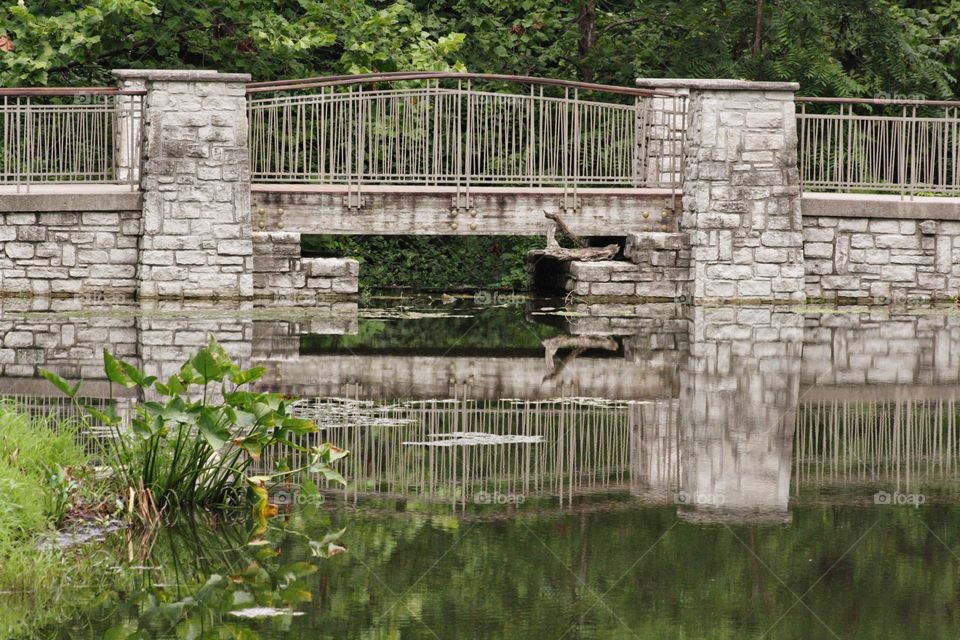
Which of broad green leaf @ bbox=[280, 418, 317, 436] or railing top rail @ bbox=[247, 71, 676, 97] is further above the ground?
railing top rail @ bbox=[247, 71, 676, 97]

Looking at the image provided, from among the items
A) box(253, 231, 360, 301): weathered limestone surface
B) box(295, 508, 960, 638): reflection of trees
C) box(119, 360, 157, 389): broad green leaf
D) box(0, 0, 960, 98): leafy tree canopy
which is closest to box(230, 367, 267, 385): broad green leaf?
box(119, 360, 157, 389): broad green leaf

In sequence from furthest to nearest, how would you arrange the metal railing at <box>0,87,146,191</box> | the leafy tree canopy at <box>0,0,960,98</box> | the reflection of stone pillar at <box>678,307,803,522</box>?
the leafy tree canopy at <box>0,0,960,98</box>, the metal railing at <box>0,87,146,191</box>, the reflection of stone pillar at <box>678,307,803,522</box>

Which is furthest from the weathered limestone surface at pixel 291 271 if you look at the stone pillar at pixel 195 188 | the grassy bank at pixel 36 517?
the grassy bank at pixel 36 517

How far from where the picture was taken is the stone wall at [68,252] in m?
16.2

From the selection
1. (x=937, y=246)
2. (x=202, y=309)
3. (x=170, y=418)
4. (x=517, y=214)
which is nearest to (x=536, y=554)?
(x=170, y=418)

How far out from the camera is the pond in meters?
5.31

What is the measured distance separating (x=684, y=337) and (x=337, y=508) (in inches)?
291

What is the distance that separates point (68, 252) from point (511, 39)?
28.2 ft

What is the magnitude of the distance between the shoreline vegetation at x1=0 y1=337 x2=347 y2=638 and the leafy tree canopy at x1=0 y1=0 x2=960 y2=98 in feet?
43.1

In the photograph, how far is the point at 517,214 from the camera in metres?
17.6

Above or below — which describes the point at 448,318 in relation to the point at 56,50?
below

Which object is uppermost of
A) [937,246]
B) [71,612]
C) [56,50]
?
[56,50]

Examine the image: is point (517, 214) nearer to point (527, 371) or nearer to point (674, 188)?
point (674, 188)

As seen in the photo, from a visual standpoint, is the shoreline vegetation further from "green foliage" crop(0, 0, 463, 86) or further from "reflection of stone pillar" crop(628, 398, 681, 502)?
"green foliage" crop(0, 0, 463, 86)
